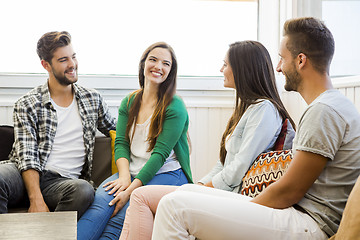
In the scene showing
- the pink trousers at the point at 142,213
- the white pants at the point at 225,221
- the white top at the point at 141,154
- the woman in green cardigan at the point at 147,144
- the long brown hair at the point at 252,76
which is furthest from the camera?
the white top at the point at 141,154

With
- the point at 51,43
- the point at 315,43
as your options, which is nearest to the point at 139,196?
the point at 315,43

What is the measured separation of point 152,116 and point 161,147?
0.67 feet

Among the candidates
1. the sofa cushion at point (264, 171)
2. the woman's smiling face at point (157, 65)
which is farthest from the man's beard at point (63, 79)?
the sofa cushion at point (264, 171)

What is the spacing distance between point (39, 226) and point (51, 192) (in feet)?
2.33

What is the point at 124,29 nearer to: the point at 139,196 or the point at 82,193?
the point at 82,193

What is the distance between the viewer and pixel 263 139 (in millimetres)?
1754

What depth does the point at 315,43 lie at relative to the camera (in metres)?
1.41

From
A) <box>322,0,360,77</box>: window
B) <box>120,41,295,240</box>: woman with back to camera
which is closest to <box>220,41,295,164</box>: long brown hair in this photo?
<box>120,41,295,240</box>: woman with back to camera

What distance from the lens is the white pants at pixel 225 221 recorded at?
1252mm

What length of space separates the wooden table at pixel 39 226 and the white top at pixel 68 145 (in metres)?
0.71

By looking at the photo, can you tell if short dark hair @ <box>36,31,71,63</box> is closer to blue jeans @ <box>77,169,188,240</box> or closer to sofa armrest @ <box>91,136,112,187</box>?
sofa armrest @ <box>91,136,112,187</box>

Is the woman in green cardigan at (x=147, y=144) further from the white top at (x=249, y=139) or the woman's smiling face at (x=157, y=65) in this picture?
the white top at (x=249, y=139)

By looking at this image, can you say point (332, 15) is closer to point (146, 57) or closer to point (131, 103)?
point (146, 57)

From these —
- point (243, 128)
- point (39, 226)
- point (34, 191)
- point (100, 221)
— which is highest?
point (243, 128)
